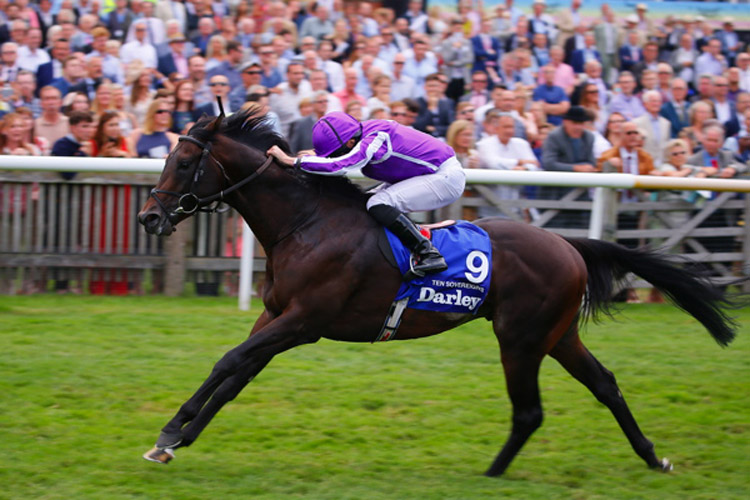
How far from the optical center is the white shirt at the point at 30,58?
9.85m

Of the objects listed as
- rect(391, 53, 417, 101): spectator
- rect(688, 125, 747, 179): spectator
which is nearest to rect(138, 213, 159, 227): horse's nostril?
rect(391, 53, 417, 101): spectator

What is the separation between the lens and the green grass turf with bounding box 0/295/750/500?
442 centimetres

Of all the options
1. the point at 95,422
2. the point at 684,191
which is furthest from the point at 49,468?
the point at 684,191

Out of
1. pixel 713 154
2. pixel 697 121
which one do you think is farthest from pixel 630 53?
pixel 713 154

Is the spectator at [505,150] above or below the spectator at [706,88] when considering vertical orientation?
below

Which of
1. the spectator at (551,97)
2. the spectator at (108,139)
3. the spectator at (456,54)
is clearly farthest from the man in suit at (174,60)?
the spectator at (551,97)

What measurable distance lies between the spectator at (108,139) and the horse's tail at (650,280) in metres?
4.26

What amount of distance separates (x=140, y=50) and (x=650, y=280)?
6808 millimetres

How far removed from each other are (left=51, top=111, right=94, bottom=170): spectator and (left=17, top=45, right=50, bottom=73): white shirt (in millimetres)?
2287

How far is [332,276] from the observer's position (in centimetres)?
464

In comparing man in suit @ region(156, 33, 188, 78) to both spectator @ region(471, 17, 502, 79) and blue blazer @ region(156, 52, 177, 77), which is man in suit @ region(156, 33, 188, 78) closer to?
blue blazer @ region(156, 52, 177, 77)

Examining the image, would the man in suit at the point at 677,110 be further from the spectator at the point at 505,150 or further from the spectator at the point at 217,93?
the spectator at the point at 217,93

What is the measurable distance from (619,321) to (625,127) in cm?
201

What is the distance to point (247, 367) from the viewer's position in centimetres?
443
